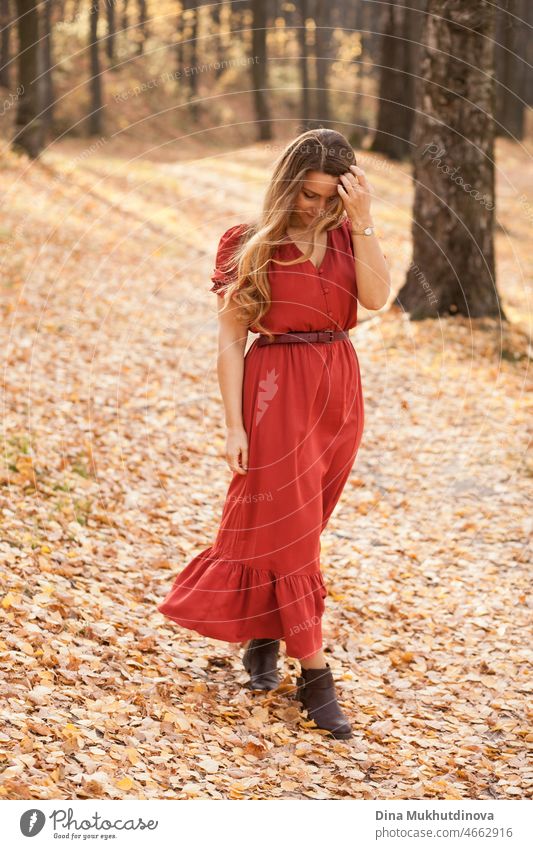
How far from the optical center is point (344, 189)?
3729 mm

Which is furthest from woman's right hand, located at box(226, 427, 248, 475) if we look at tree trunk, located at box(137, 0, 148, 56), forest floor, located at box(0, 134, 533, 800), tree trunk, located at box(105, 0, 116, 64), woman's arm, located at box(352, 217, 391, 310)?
tree trunk, located at box(137, 0, 148, 56)

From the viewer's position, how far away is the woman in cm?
378

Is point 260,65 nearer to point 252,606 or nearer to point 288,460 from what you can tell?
point 288,460

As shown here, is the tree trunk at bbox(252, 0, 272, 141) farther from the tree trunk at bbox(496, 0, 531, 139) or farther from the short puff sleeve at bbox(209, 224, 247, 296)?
the short puff sleeve at bbox(209, 224, 247, 296)

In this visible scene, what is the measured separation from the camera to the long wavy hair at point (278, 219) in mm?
3670

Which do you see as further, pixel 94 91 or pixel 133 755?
pixel 94 91

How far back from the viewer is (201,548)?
5973 mm

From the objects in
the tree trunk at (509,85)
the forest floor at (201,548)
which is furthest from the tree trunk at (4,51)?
the forest floor at (201,548)

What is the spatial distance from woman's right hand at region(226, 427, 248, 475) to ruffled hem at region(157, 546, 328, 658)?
449 millimetres

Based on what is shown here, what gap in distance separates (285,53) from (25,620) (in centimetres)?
4561
